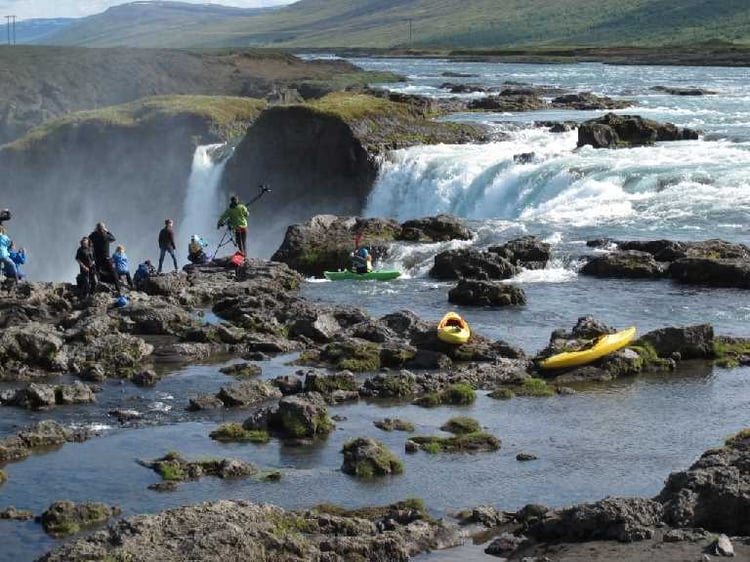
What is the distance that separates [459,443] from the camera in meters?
29.9

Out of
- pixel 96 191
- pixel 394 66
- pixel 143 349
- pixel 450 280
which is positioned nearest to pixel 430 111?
pixel 96 191

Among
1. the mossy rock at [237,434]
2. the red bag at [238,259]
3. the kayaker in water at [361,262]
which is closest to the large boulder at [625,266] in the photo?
the kayaker in water at [361,262]

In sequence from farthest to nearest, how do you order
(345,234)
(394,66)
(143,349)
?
(394,66) < (345,234) < (143,349)

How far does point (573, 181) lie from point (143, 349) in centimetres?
3068

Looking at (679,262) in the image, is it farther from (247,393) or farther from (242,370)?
(247,393)

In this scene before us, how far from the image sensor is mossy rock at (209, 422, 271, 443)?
1201 inches

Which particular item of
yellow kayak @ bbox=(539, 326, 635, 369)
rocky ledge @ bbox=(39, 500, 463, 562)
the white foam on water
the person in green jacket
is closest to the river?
the white foam on water

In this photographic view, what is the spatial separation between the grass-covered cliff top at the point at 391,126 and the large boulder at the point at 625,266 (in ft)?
77.2

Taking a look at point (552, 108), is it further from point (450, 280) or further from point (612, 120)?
point (450, 280)

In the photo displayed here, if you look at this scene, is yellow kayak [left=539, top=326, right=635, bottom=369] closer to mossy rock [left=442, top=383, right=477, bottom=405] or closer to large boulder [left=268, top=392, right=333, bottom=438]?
mossy rock [left=442, top=383, right=477, bottom=405]

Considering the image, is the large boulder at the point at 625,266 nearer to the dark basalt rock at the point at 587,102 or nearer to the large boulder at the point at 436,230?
the large boulder at the point at 436,230

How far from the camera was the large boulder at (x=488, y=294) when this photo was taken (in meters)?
45.7

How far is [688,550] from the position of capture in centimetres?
2106

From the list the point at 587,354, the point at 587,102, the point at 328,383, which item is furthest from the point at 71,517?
the point at 587,102
